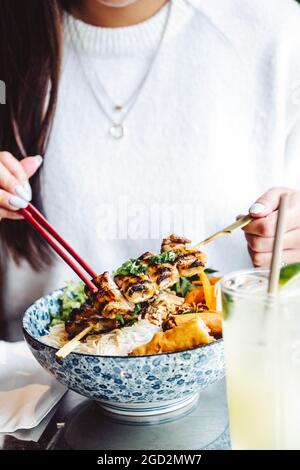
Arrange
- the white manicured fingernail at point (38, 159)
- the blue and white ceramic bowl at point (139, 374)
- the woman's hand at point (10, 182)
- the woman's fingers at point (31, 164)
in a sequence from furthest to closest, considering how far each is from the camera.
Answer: the white manicured fingernail at point (38, 159) → the woman's fingers at point (31, 164) → the woman's hand at point (10, 182) → the blue and white ceramic bowl at point (139, 374)

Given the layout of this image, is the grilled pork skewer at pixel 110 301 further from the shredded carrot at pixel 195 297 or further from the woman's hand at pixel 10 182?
the woman's hand at pixel 10 182

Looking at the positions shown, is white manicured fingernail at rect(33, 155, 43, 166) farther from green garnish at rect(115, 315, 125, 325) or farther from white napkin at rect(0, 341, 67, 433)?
green garnish at rect(115, 315, 125, 325)

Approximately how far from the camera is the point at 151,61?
5.54ft

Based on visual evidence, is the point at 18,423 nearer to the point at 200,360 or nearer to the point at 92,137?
the point at 200,360

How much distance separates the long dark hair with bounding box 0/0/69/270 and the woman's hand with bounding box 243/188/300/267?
723 mm

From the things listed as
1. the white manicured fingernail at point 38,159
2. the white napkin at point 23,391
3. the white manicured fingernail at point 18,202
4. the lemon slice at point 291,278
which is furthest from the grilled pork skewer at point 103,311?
the white manicured fingernail at point 38,159

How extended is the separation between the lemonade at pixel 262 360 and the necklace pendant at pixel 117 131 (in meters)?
1.04

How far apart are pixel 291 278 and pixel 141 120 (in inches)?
43.2

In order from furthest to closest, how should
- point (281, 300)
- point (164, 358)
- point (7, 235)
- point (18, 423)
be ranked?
point (7, 235) < point (18, 423) < point (164, 358) < point (281, 300)

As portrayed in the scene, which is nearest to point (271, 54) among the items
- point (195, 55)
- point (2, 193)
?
point (195, 55)

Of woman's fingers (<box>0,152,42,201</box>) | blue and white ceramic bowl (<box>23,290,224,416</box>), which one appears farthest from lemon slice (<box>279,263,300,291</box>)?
woman's fingers (<box>0,152,42,201</box>)

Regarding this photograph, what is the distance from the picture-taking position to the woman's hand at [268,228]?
108 centimetres

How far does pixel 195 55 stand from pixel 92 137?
0.38 metres

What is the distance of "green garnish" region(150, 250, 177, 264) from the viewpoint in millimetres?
1012
